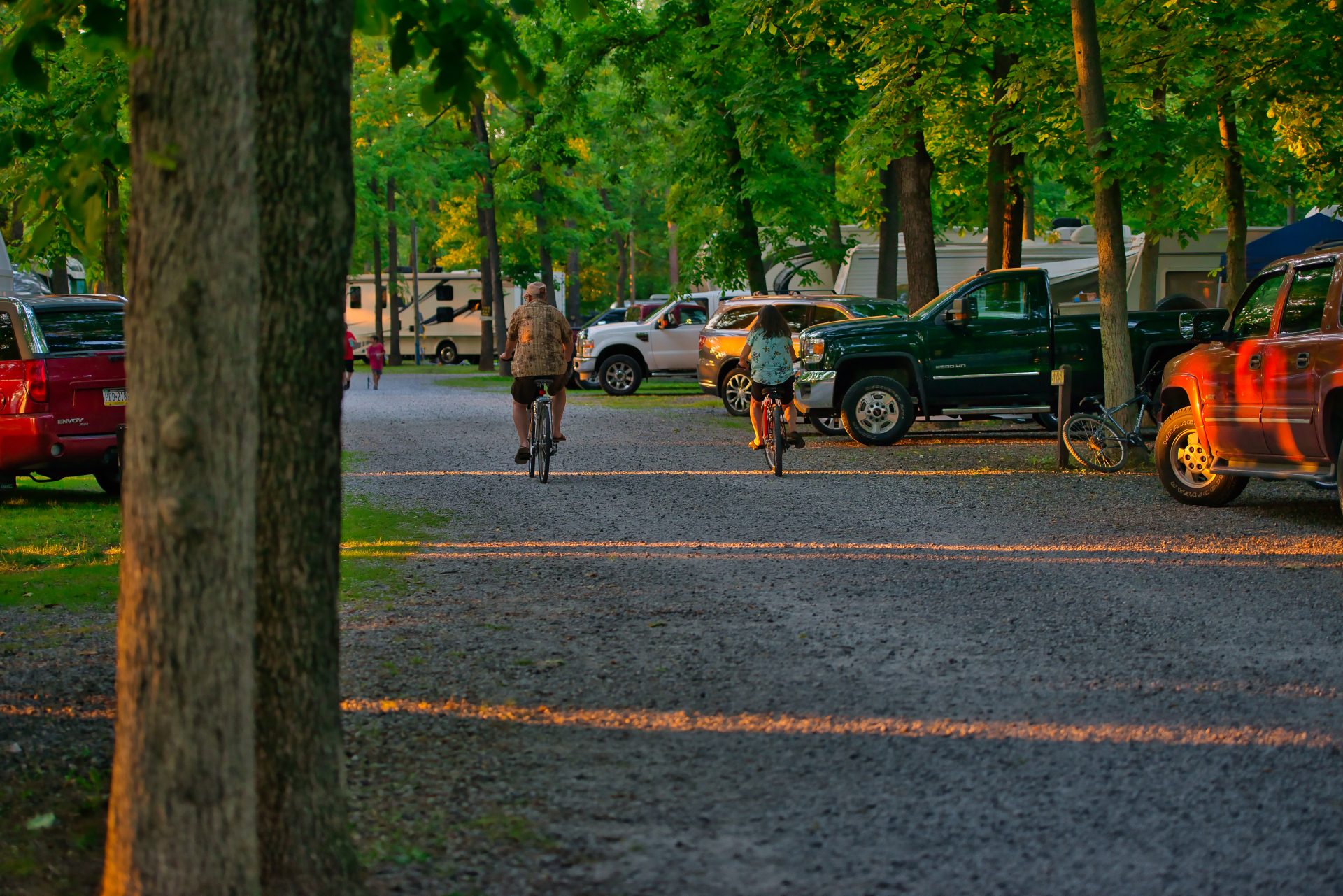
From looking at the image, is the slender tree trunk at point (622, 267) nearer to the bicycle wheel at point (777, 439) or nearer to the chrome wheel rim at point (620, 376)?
the chrome wheel rim at point (620, 376)

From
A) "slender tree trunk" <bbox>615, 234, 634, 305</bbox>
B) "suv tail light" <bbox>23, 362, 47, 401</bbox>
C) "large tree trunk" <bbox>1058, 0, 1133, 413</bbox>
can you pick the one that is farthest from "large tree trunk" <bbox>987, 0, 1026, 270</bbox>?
"slender tree trunk" <bbox>615, 234, 634, 305</bbox>

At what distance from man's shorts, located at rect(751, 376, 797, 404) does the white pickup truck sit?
16.1 meters

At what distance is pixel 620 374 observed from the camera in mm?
33031

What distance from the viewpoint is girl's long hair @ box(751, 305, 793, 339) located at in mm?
16375

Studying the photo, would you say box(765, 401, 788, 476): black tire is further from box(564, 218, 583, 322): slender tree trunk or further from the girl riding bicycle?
box(564, 218, 583, 322): slender tree trunk

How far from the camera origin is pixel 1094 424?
15758 millimetres

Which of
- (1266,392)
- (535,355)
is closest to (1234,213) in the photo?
(1266,392)

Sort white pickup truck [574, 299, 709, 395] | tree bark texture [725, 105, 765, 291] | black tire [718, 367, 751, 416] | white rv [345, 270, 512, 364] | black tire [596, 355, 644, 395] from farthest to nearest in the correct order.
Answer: white rv [345, 270, 512, 364] < black tire [596, 355, 644, 395] < white pickup truck [574, 299, 709, 395] < tree bark texture [725, 105, 765, 291] < black tire [718, 367, 751, 416]

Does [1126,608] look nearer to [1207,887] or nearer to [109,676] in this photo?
[1207,887]

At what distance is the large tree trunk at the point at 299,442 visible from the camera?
4.00 meters

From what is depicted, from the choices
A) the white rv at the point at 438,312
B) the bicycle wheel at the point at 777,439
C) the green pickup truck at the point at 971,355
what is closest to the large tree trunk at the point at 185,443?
the bicycle wheel at the point at 777,439

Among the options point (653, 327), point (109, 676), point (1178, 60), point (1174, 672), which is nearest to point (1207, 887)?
point (1174, 672)

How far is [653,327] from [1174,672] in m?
26.5

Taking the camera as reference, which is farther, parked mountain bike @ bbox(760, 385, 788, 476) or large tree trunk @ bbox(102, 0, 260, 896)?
parked mountain bike @ bbox(760, 385, 788, 476)
